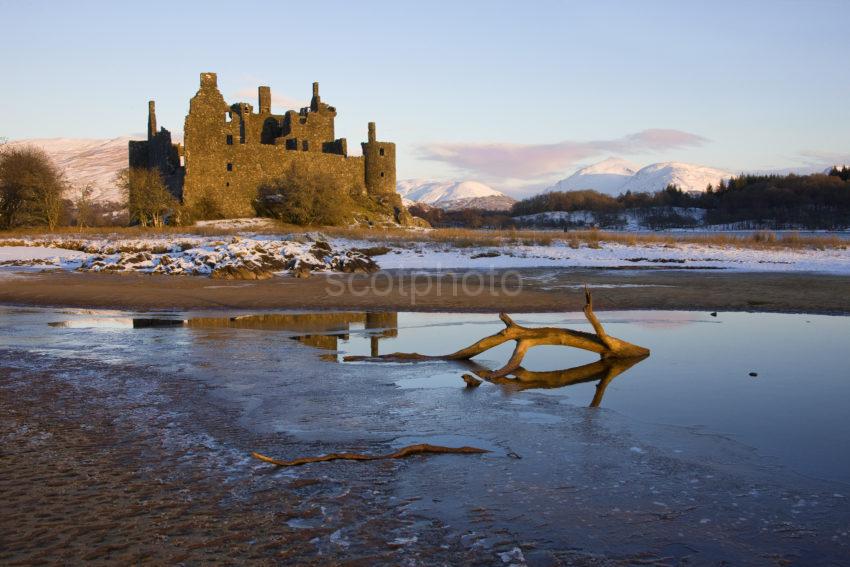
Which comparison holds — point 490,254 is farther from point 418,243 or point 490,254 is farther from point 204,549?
point 204,549

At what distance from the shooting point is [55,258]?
3003 cm

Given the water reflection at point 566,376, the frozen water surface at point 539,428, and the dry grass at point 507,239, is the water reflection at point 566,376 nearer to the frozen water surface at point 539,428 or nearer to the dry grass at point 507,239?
the frozen water surface at point 539,428

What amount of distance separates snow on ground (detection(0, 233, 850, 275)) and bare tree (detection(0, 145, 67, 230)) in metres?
11.3

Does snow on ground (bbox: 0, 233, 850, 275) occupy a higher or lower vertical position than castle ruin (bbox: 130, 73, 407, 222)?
lower

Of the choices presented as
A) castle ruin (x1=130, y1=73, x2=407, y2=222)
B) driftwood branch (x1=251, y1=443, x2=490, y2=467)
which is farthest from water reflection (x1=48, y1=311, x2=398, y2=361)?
castle ruin (x1=130, y1=73, x2=407, y2=222)

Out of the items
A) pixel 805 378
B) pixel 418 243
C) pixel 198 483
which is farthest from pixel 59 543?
pixel 418 243

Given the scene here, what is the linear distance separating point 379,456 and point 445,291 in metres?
14.7

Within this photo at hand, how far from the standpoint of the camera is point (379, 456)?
6.28 m

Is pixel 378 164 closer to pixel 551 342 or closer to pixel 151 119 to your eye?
pixel 151 119

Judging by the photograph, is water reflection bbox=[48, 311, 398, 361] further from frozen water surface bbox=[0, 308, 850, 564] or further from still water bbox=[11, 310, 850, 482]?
frozen water surface bbox=[0, 308, 850, 564]

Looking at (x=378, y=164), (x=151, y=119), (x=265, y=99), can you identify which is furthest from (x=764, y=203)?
(x=151, y=119)

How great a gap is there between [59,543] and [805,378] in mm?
8834

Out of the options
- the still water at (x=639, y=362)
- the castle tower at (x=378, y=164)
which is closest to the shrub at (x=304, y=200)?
the castle tower at (x=378, y=164)

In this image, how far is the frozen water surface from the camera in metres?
4.88
